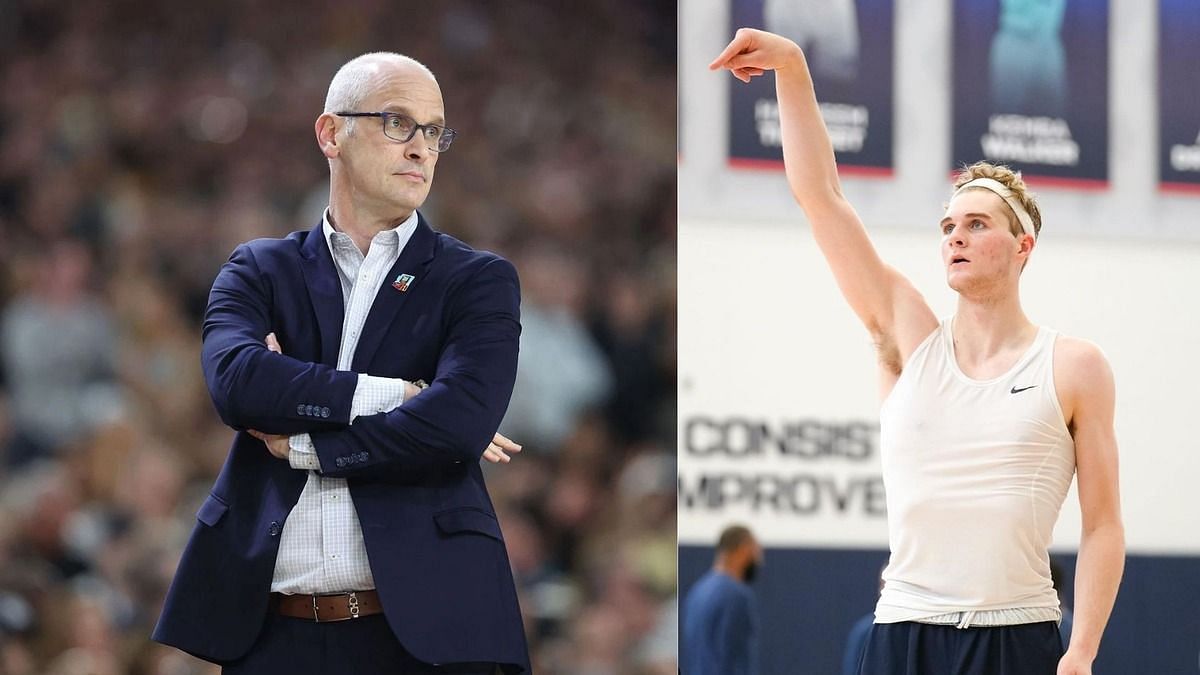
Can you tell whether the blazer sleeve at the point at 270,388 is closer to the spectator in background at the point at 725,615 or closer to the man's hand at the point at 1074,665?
the man's hand at the point at 1074,665

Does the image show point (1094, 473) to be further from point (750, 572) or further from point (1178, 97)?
point (1178, 97)

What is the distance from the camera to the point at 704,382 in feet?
15.7

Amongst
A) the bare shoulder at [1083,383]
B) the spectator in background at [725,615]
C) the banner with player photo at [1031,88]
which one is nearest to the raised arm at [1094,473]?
the bare shoulder at [1083,383]

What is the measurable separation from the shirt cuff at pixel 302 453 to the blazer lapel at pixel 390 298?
17 centimetres

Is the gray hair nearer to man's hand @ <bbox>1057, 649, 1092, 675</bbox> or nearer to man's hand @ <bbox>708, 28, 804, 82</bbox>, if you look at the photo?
man's hand @ <bbox>708, 28, 804, 82</bbox>

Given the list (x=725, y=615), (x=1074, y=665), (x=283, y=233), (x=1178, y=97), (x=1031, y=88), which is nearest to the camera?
(x=1074, y=665)

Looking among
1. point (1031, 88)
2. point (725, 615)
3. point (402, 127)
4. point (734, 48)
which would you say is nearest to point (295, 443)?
point (402, 127)

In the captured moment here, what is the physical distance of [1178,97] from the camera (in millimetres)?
5113

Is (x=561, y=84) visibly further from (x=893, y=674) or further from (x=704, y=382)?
(x=893, y=674)

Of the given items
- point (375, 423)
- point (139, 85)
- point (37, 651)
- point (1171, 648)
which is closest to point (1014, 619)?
point (375, 423)

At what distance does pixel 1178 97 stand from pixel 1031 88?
1.84 ft

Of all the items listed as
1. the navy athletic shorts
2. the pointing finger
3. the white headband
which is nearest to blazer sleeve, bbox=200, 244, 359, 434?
the pointing finger

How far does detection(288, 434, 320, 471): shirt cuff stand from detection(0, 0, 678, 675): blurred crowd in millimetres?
2703

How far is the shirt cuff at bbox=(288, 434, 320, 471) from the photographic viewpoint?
2.36m
